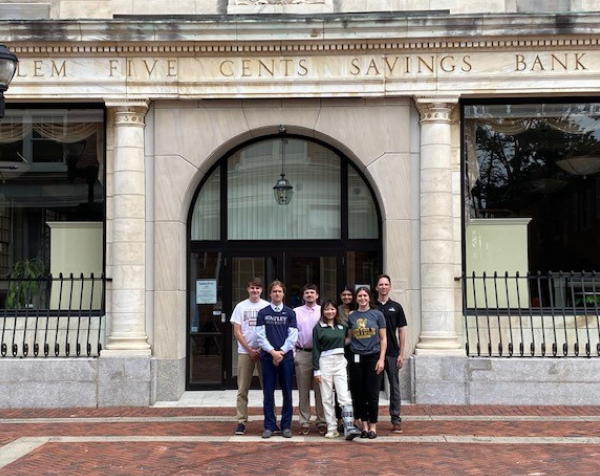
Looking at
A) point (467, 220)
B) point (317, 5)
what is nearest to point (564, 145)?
point (467, 220)

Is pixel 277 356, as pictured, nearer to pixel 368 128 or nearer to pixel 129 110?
pixel 368 128

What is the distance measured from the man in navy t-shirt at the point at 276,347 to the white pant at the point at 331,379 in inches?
17.0

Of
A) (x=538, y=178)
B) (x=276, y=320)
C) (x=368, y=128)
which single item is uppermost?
(x=368, y=128)

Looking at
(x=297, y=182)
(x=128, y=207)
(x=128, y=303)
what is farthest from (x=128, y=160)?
(x=297, y=182)

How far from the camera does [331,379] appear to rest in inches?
370

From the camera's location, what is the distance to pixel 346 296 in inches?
387

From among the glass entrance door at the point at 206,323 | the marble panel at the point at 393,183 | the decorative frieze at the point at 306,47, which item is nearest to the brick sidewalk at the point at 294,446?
the glass entrance door at the point at 206,323

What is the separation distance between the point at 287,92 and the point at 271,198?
73.4 inches

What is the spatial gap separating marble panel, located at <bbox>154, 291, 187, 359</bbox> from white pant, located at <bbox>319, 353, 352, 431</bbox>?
3.58 m

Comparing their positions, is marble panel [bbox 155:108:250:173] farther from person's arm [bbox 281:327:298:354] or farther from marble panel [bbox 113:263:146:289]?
person's arm [bbox 281:327:298:354]

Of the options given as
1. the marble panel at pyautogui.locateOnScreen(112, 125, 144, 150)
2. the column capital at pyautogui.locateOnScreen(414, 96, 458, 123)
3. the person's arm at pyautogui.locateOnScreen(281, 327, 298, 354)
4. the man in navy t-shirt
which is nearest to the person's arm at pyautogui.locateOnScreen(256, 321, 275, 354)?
the man in navy t-shirt

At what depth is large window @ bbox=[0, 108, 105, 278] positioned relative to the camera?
42.1 ft

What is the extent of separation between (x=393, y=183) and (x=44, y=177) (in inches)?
226

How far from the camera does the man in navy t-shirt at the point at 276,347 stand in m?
9.45
